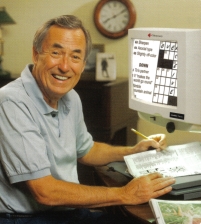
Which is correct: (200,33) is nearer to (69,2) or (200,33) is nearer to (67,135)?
(67,135)

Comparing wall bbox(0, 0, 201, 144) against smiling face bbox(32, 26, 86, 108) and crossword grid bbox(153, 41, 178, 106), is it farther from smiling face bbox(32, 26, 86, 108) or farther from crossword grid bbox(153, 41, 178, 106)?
smiling face bbox(32, 26, 86, 108)

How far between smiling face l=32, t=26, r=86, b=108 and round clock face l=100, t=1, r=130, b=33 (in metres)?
1.55

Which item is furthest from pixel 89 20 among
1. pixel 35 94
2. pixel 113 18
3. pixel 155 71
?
pixel 35 94

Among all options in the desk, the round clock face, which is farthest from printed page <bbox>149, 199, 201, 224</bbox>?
the round clock face

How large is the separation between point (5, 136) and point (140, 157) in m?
0.51

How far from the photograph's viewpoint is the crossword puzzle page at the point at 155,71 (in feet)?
5.39

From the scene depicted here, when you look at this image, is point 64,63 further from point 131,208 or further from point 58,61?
point 131,208

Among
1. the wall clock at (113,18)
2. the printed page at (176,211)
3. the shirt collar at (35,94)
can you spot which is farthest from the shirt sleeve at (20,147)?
the wall clock at (113,18)

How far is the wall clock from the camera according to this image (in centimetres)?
317

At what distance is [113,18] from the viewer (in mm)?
3209

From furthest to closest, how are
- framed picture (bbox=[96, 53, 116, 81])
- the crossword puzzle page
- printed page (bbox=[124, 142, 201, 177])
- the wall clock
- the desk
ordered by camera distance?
the wall clock, framed picture (bbox=[96, 53, 116, 81]), the crossword puzzle page, printed page (bbox=[124, 142, 201, 177]), the desk

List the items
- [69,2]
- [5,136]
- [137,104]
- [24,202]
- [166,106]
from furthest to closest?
[69,2] < [137,104] < [166,106] < [24,202] < [5,136]

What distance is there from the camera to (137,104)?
1.85 metres

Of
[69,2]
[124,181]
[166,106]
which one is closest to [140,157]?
[124,181]
